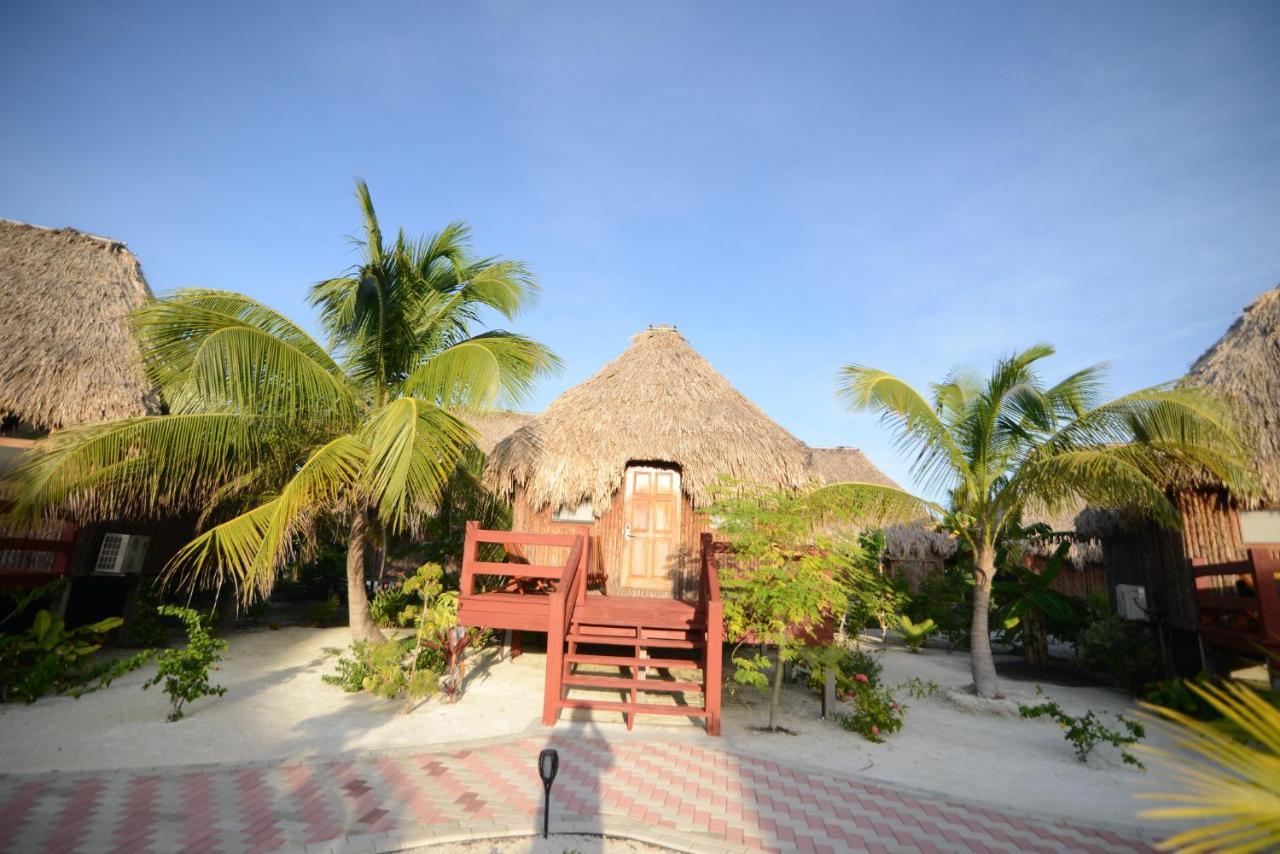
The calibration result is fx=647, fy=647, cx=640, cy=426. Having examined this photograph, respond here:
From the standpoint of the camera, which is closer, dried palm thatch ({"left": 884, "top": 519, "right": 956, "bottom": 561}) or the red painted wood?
the red painted wood

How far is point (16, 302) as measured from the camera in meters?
9.56

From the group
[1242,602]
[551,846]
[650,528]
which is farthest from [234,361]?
[1242,602]

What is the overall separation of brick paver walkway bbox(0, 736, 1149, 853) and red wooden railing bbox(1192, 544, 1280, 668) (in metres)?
4.15

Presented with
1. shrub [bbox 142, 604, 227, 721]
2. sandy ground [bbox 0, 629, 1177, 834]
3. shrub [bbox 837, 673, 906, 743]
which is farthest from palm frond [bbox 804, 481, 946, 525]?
shrub [bbox 142, 604, 227, 721]

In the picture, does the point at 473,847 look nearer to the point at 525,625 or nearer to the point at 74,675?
the point at 525,625

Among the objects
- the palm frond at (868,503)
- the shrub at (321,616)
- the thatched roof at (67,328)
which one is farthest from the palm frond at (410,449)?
the shrub at (321,616)

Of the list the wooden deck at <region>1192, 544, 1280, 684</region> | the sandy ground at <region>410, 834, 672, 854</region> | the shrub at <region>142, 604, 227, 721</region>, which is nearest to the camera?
the sandy ground at <region>410, 834, 672, 854</region>

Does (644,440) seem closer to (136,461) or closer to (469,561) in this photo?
(469,561)

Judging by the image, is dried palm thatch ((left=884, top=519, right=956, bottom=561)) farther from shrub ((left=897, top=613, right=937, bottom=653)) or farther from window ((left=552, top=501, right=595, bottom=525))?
window ((left=552, top=501, right=595, bottom=525))

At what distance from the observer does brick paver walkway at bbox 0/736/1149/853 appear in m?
4.23

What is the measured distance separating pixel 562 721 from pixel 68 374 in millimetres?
8178

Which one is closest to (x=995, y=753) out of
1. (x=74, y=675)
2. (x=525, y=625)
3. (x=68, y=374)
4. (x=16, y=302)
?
(x=525, y=625)

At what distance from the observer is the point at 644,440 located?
404 inches

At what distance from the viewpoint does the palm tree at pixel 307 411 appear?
7.47 metres
